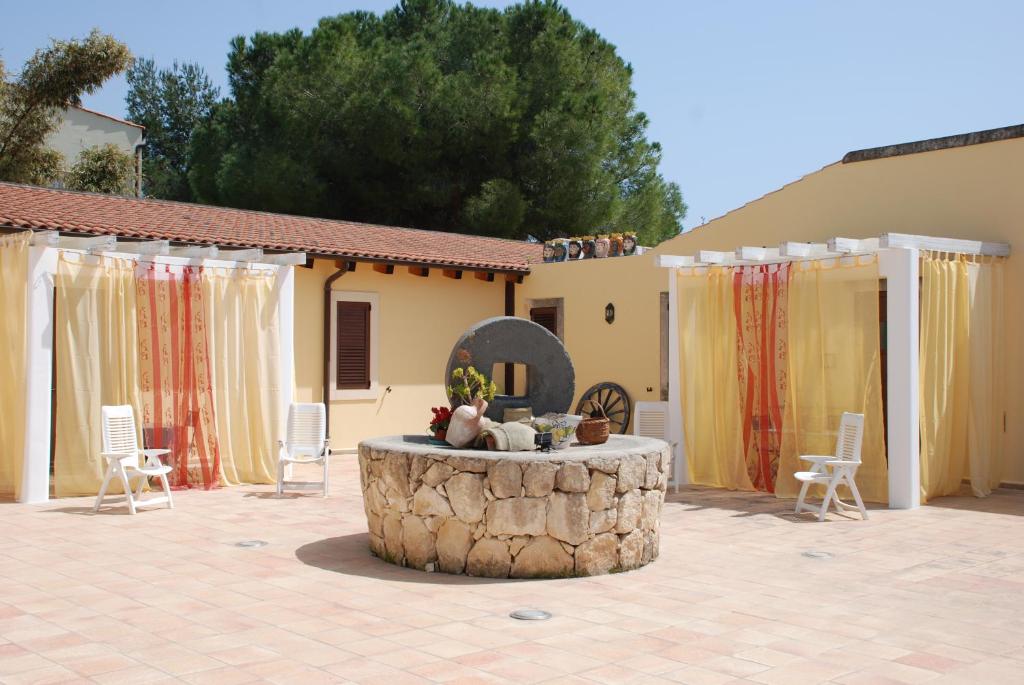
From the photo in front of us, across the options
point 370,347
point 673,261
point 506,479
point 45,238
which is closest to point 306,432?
point 45,238

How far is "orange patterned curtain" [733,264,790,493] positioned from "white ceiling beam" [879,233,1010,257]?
122cm

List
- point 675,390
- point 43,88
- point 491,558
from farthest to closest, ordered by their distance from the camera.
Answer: point 43,88, point 675,390, point 491,558

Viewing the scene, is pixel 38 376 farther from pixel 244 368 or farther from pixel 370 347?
pixel 370 347

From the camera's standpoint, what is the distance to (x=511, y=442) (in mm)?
6941

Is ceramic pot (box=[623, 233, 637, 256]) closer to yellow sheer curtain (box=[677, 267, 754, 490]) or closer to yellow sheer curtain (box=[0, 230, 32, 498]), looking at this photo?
yellow sheer curtain (box=[677, 267, 754, 490])

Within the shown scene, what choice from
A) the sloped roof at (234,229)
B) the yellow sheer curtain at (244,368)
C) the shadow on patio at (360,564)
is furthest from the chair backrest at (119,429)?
the sloped roof at (234,229)

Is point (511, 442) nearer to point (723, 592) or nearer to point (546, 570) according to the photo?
point (546, 570)

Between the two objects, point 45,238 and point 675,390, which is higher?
point 45,238

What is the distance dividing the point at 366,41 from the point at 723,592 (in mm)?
21053

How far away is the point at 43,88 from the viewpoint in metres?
20.2

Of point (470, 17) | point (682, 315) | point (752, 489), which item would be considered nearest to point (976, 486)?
point (752, 489)

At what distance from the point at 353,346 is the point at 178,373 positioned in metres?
3.81

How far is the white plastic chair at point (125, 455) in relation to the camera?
8984 millimetres

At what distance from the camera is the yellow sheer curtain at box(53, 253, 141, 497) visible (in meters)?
9.73
